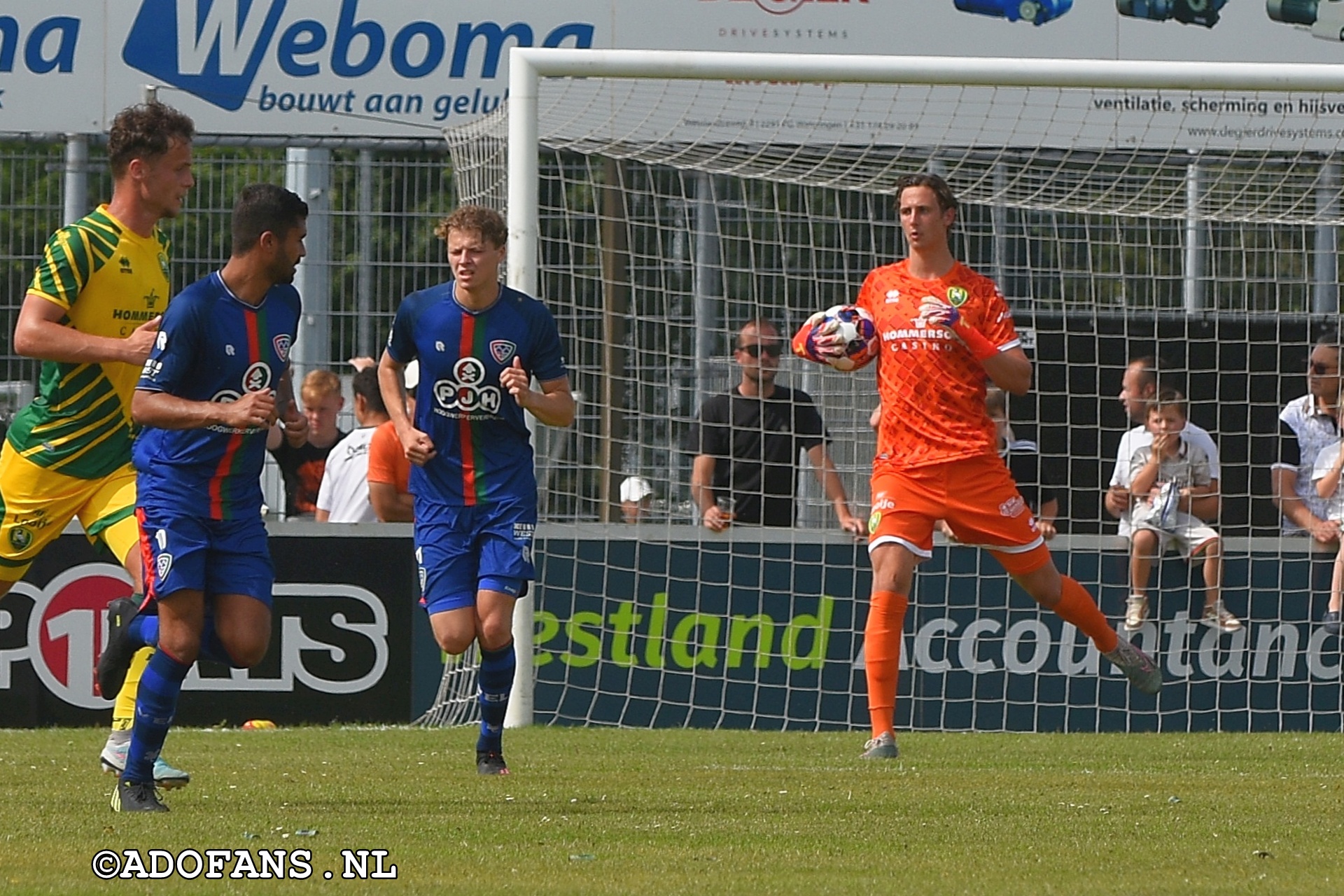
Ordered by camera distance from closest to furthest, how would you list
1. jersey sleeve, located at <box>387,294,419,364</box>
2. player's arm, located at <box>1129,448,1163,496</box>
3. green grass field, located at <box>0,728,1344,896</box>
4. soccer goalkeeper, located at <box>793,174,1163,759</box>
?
green grass field, located at <box>0,728,1344,896</box> → jersey sleeve, located at <box>387,294,419,364</box> → soccer goalkeeper, located at <box>793,174,1163,759</box> → player's arm, located at <box>1129,448,1163,496</box>

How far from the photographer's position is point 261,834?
18.1 ft

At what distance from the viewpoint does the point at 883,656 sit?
27.8ft

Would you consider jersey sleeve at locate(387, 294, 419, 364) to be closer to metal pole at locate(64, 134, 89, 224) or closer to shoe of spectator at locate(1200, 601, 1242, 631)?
metal pole at locate(64, 134, 89, 224)

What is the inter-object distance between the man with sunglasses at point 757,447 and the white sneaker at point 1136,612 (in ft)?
5.22

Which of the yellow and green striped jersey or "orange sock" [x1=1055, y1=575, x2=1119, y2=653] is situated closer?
the yellow and green striped jersey

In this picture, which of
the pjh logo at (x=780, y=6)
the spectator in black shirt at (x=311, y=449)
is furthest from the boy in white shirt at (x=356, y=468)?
the pjh logo at (x=780, y=6)

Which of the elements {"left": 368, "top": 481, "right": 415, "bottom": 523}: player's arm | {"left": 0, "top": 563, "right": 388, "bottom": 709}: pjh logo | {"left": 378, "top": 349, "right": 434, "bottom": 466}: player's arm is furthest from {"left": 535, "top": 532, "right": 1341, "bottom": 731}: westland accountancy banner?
{"left": 378, "top": 349, "right": 434, "bottom": 466}: player's arm

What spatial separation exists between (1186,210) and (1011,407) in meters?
1.47

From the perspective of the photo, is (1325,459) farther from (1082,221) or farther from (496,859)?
(496,859)

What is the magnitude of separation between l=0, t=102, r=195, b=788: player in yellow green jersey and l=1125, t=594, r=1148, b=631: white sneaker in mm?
5638

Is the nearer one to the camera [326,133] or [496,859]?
[496,859]

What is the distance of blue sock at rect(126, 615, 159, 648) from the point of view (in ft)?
20.7

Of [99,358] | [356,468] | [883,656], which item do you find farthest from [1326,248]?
[99,358]

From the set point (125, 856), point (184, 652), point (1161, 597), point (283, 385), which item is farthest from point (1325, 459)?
point (125, 856)
